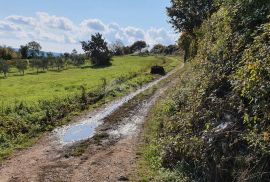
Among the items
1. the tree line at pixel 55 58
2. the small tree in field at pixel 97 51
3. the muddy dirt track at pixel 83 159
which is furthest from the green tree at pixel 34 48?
the muddy dirt track at pixel 83 159

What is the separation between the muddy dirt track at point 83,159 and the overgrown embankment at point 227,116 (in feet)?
3.73

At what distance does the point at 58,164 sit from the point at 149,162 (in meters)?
3.88

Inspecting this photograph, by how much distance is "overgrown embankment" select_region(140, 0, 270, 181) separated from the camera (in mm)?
11305

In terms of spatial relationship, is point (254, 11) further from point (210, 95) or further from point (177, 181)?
point (177, 181)

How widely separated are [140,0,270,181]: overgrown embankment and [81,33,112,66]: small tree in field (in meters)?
87.3

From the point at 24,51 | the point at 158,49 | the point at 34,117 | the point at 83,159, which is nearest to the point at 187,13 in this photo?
the point at 34,117

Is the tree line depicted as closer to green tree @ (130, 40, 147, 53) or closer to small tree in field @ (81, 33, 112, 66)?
small tree in field @ (81, 33, 112, 66)

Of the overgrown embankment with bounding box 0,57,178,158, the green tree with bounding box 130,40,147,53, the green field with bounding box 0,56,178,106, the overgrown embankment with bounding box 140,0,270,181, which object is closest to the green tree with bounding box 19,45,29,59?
the green tree with bounding box 130,40,147,53

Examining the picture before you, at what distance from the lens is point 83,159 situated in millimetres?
17828

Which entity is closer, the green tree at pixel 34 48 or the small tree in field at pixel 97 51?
the small tree in field at pixel 97 51

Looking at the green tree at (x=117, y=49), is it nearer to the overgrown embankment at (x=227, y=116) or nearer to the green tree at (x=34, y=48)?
the green tree at (x=34, y=48)

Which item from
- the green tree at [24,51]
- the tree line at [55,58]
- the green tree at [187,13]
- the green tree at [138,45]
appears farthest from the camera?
the green tree at [138,45]

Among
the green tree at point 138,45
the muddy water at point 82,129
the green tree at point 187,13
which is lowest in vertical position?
the muddy water at point 82,129

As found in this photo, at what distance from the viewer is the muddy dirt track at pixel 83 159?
15602 mm
